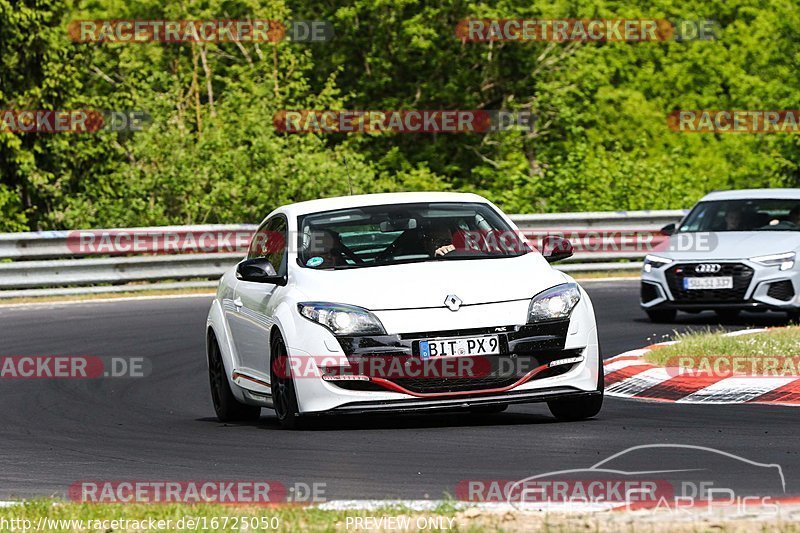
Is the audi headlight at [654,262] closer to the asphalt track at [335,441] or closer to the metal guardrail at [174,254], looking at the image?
the asphalt track at [335,441]

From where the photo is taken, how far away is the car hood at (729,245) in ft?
57.7

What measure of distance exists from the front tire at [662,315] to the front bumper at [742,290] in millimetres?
364

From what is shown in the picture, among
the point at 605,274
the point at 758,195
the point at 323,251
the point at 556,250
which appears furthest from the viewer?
the point at 605,274

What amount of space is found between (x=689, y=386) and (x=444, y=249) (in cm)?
240

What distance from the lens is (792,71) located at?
37.4m

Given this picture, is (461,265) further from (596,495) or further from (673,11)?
(673,11)

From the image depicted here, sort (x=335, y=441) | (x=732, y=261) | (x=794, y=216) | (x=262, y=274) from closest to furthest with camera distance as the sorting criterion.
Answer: (x=335, y=441)
(x=262, y=274)
(x=732, y=261)
(x=794, y=216)

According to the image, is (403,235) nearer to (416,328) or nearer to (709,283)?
(416,328)

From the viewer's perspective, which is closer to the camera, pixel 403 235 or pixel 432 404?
pixel 432 404

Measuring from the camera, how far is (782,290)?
56.9 ft

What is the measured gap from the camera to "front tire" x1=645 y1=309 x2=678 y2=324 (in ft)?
59.8

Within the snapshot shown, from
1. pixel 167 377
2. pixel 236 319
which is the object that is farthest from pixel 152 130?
pixel 236 319

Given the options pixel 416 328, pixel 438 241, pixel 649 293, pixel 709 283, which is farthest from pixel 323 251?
pixel 649 293

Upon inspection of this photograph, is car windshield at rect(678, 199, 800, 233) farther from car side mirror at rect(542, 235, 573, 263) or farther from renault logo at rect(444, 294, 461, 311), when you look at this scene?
renault logo at rect(444, 294, 461, 311)
